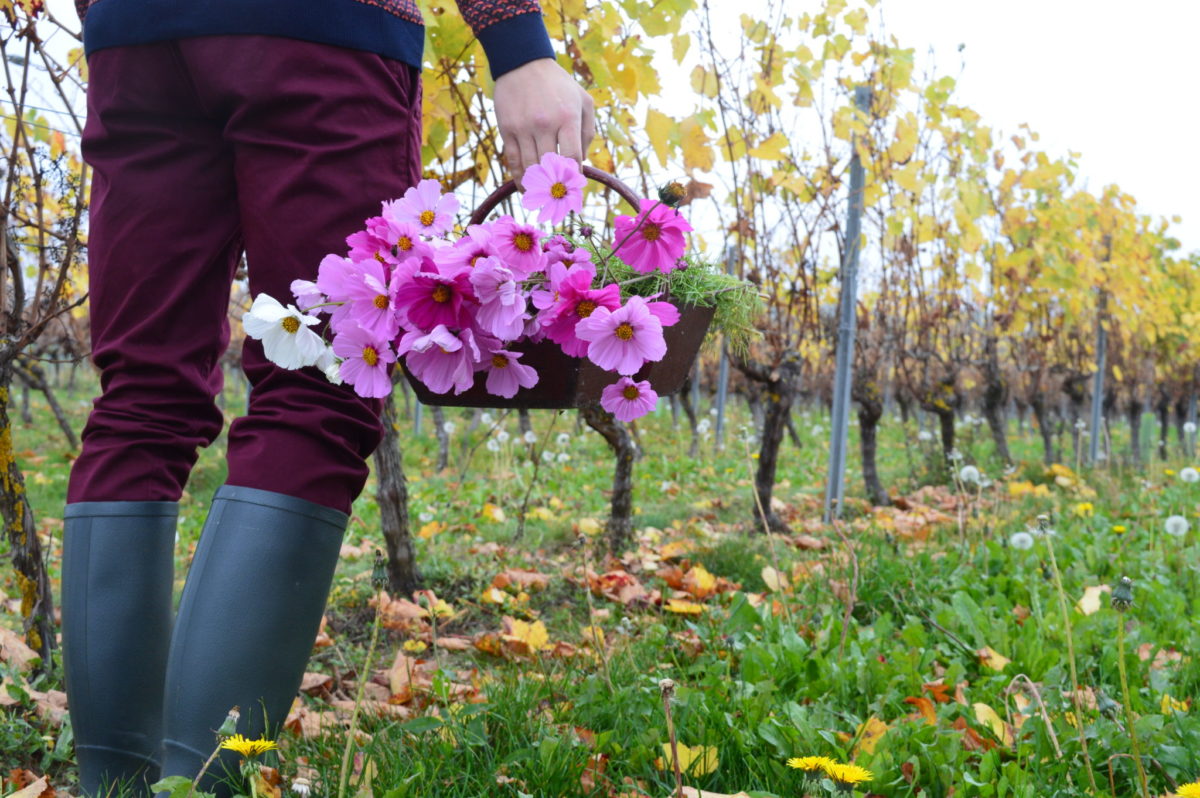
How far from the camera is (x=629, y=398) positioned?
103cm

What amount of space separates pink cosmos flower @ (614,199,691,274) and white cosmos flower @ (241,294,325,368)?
0.38m

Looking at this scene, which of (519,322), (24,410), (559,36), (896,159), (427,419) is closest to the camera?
(519,322)

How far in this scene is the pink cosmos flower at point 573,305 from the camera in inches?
36.9

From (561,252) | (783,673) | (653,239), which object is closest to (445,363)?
(561,252)

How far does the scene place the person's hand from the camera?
1.05 metres

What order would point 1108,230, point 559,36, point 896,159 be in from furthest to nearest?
point 1108,230, point 896,159, point 559,36

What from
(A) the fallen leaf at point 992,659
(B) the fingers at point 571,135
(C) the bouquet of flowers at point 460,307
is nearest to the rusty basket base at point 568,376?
(C) the bouquet of flowers at point 460,307

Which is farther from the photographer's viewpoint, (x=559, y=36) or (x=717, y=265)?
(x=559, y=36)

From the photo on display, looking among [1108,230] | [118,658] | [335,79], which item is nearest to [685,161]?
[335,79]

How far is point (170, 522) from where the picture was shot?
1088 mm

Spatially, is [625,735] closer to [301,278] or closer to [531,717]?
[531,717]

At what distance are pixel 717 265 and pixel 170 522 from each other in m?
0.83

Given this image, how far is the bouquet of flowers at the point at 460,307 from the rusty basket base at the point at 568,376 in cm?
2

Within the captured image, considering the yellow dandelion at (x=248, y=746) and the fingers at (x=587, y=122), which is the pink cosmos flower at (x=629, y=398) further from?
the yellow dandelion at (x=248, y=746)
